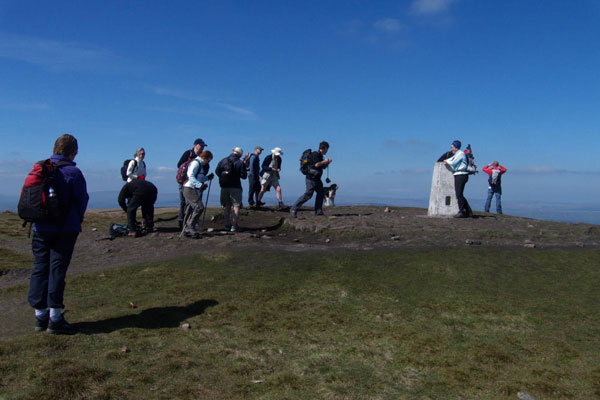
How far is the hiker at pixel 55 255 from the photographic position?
5824mm

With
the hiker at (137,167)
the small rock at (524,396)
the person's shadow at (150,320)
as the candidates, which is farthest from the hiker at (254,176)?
the small rock at (524,396)

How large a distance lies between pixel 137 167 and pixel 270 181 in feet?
21.3

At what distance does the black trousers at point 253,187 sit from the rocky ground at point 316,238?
10.7ft

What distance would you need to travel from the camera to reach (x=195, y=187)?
42.3 feet

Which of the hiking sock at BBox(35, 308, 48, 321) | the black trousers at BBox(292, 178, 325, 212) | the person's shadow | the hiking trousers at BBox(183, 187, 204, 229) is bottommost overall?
the person's shadow

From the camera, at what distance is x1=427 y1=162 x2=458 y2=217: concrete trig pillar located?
1688 cm

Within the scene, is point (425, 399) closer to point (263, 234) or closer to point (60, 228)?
point (60, 228)

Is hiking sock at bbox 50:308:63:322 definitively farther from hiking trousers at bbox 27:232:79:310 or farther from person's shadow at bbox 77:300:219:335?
person's shadow at bbox 77:300:219:335

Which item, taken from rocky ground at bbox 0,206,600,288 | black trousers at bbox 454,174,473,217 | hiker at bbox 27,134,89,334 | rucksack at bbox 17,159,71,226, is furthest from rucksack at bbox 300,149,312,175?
rucksack at bbox 17,159,71,226

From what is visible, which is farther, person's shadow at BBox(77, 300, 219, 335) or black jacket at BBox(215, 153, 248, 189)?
black jacket at BBox(215, 153, 248, 189)

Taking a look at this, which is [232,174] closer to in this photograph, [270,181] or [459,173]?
[270,181]

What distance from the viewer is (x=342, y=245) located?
12.1m

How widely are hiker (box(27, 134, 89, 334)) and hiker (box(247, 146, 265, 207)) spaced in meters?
13.0

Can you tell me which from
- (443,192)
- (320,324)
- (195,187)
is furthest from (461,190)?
(320,324)
